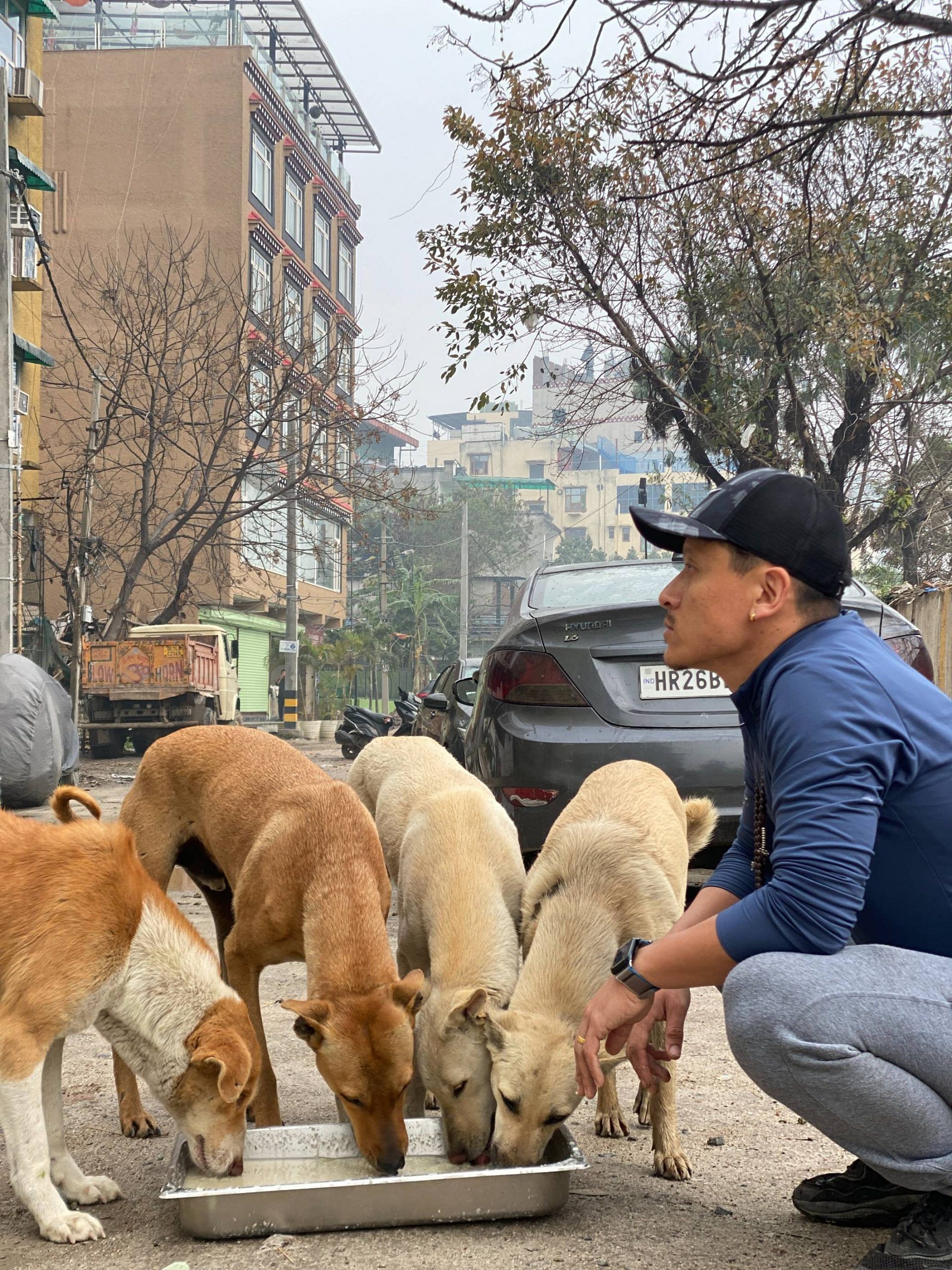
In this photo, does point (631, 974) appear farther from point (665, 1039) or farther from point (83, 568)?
point (83, 568)

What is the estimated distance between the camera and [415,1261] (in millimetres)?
3006

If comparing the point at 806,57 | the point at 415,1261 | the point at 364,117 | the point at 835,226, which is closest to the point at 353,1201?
the point at 415,1261

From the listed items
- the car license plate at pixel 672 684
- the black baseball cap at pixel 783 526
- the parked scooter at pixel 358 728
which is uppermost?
the black baseball cap at pixel 783 526

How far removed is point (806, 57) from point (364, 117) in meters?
47.9

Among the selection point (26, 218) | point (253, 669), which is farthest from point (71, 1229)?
point (253, 669)

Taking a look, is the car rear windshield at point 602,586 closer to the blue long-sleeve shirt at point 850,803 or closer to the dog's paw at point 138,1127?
the dog's paw at point 138,1127

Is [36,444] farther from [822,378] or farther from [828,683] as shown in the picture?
[828,683]

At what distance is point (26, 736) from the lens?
12.0 m

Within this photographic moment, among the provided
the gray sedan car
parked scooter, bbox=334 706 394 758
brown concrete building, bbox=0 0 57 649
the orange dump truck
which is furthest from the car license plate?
brown concrete building, bbox=0 0 57 649

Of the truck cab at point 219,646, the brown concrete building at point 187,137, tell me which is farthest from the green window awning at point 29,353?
the brown concrete building at point 187,137

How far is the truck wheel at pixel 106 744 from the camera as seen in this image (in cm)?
2484

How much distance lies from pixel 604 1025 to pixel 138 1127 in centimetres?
206

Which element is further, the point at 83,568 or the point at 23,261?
the point at 23,261

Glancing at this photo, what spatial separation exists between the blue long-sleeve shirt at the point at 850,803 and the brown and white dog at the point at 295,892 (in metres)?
1.29
